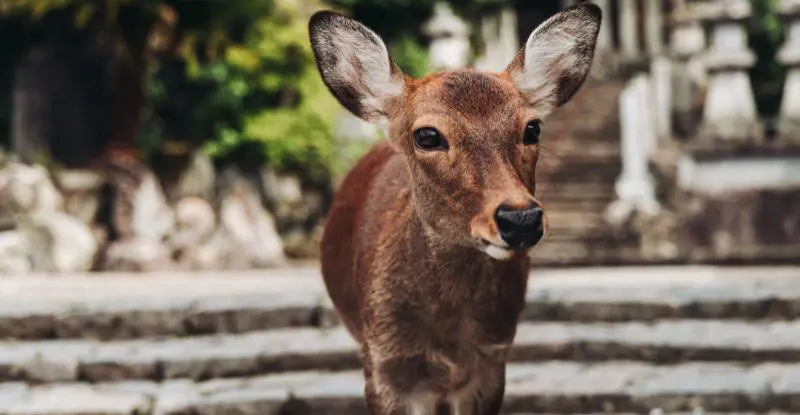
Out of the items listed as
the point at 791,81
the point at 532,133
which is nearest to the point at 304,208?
the point at 791,81

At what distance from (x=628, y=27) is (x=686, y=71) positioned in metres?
2.02

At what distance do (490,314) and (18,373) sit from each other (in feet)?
11.4

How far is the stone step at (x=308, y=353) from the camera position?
5047 millimetres

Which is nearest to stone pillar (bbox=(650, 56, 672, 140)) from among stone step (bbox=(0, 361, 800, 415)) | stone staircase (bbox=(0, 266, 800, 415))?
stone staircase (bbox=(0, 266, 800, 415))

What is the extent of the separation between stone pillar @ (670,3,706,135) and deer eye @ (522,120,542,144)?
38.1ft

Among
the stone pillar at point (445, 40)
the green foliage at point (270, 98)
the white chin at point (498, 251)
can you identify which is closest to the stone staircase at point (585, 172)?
the stone pillar at point (445, 40)

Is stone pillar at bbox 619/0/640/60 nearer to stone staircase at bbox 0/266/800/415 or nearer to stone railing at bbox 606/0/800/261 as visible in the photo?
stone railing at bbox 606/0/800/261

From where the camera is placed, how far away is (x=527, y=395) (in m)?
4.55

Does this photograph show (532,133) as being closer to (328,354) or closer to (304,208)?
(328,354)

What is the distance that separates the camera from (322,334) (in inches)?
214

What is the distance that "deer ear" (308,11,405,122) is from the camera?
8.55ft

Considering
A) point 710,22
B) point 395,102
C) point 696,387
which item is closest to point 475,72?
point 395,102

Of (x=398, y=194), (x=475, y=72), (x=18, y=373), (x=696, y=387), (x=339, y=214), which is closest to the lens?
(x=475, y=72)

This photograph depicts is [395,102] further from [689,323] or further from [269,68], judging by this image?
[269,68]
